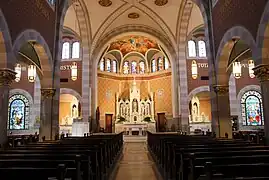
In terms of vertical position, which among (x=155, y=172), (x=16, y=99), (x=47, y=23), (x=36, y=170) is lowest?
(x=155, y=172)

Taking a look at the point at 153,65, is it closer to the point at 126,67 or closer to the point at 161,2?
the point at 126,67

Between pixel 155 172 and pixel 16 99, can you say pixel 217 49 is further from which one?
pixel 16 99

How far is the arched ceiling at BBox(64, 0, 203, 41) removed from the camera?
18359 millimetres

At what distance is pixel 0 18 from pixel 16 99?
16354mm

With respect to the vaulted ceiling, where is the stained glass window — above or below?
below

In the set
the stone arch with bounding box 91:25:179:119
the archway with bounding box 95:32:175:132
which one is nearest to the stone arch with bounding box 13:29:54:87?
the stone arch with bounding box 91:25:179:119

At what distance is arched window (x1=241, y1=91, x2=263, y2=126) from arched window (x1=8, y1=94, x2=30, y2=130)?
19.3 m

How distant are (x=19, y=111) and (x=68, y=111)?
5.85 m

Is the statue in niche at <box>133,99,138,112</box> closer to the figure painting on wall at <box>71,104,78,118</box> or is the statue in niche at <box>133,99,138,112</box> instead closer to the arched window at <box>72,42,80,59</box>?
the figure painting on wall at <box>71,104,78,118</box>

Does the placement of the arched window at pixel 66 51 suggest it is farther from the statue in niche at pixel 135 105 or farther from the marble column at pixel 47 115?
the marble column at pixel 47 115

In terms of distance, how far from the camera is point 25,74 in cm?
2219

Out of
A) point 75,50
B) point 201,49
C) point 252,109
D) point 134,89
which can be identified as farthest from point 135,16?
point 252,109

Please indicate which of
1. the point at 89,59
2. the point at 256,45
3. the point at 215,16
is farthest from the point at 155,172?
the point at 89,59

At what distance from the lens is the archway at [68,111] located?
22.7 m
